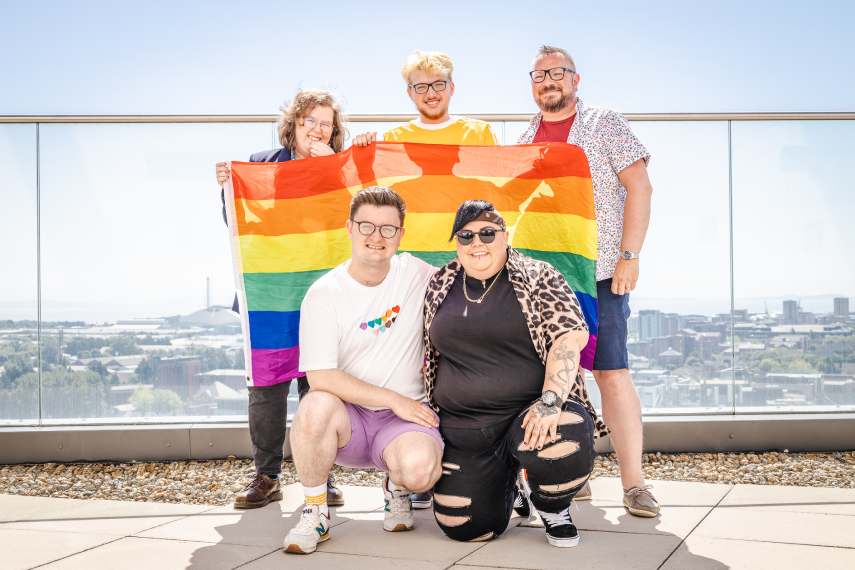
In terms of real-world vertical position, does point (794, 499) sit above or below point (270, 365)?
below

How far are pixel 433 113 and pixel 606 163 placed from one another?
789 millimetres

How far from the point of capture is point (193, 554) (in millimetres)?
3121

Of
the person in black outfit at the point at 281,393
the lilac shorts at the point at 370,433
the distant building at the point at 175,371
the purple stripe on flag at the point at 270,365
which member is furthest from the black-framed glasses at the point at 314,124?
the distant building at the point at 175,371

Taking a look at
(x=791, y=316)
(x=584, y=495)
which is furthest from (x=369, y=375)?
(x=791, y=316)

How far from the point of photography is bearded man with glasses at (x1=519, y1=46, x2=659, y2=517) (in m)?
3.68

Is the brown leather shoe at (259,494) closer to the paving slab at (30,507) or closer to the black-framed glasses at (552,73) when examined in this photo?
the paving slab at (30,507)

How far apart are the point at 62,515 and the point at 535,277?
2281mm

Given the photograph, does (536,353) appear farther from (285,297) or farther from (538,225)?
(285,297)

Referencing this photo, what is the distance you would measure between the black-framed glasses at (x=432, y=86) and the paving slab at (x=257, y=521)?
5.93 feet

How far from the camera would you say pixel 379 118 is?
16.9 ft

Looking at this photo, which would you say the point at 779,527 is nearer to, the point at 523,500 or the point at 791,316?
the point at 523,500

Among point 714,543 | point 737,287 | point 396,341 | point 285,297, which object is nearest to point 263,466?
point 285,297

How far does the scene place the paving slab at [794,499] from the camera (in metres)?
3.69

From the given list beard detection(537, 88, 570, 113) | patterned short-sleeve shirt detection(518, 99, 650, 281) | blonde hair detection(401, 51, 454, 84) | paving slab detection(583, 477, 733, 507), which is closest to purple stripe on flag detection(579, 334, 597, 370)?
patterned short-sleeve shirt detection(518, 99, 650, 281)
